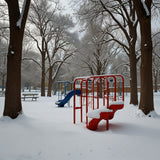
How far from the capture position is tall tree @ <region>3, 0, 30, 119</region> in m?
5.54

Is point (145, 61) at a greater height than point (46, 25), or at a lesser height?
lesser

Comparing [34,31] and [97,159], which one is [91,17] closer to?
[97,159]

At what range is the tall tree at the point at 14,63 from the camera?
18.2 ft

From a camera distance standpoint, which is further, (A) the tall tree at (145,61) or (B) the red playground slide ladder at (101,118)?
(A) the tall tree at (145,61)

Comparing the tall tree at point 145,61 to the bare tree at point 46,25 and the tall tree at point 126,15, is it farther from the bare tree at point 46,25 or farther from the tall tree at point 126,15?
the bare tree at point 46,25

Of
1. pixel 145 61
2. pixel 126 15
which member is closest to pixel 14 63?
pixel 145 61

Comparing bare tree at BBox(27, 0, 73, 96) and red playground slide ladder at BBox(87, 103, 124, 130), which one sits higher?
bare tree at BBox(27, 0, 73, 96)

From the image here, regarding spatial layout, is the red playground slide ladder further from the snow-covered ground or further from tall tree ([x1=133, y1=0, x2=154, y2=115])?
tall tree ([x1=133, y1=0, x2=154, y2=115])

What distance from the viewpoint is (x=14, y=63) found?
18.4 feet

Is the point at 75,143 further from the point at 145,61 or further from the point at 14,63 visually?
the point at 145,61

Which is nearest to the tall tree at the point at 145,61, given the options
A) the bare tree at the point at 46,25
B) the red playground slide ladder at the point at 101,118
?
the red playground slide ladder at the point at 101,118

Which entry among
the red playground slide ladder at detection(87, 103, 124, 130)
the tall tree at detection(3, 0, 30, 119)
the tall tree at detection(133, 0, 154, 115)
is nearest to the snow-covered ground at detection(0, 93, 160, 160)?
the red playground slide ladder at detection(87, 103, 124, 130)

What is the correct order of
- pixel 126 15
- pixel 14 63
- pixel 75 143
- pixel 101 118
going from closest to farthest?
pixel 75 143
pixel 101 118
pixel 14 63
pixel 126 15

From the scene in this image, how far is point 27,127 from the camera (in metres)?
4.77
